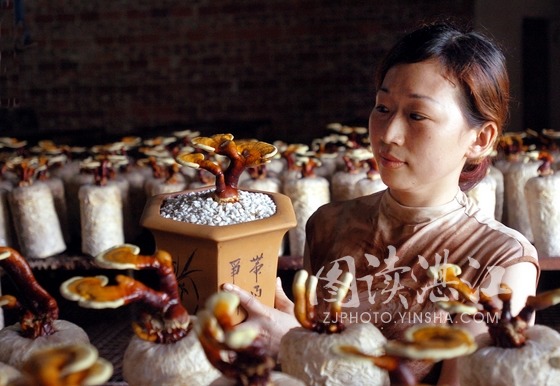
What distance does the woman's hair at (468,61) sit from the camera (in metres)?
1.25

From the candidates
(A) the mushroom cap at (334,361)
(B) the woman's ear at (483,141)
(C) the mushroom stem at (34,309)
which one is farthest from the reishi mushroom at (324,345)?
(B) the woman's ear at (483,141)

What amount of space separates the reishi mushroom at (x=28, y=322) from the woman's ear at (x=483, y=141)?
75 cm

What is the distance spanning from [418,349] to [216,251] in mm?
567

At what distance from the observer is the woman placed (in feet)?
4.04

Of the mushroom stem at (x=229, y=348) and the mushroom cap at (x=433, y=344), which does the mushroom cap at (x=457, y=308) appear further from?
the mushroom stem at (x=229, y=348)

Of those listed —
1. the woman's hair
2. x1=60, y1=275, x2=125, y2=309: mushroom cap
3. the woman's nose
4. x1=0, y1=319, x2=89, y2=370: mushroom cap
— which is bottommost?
x1=0, y1=319, x2=89, y2=370: mushroom cap

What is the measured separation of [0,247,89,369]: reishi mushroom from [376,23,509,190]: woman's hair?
0.70m

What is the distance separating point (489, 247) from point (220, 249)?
470 mm

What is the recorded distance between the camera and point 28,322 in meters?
0.98

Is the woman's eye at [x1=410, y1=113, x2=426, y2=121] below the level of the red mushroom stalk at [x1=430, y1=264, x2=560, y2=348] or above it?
above

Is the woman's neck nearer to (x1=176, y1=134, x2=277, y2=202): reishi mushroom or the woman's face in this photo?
the woman's face

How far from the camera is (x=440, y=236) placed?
1343mm

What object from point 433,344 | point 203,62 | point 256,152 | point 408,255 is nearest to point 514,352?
point 433,344

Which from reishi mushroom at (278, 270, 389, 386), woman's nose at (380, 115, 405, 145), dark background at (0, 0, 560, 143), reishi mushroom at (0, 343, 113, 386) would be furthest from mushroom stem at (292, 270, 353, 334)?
dark background at (0, 0, 560, 143)
